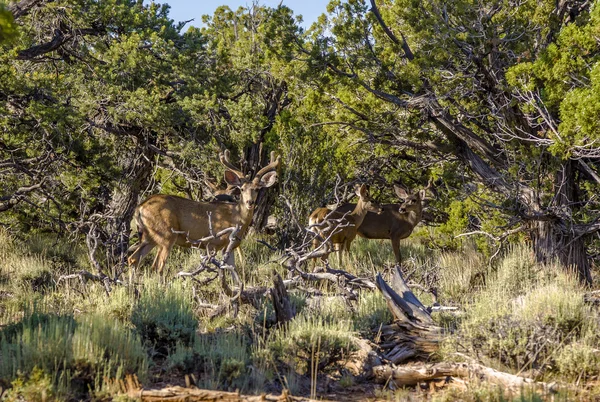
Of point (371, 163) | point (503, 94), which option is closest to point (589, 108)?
point (503, 94)

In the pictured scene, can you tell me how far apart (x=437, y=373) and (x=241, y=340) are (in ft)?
6.91

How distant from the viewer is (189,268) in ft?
39.2

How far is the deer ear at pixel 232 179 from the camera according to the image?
12.7m

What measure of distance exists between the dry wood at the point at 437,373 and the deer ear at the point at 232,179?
607 centimetres

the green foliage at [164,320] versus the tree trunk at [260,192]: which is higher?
the tree trunk at [260,192]

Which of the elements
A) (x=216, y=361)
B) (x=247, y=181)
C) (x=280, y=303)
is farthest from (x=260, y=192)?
(x=216, y=361)

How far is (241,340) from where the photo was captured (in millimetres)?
7891

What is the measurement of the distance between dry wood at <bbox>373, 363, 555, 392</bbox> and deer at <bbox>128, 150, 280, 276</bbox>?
17.1ft

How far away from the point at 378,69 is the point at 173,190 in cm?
597

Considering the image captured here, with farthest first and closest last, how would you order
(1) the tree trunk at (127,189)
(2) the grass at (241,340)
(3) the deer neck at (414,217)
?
1. (3) the deer neck at (414,217)
2. (1) the tree trunk at (127,189)
3. (2) the grass at (241,340)

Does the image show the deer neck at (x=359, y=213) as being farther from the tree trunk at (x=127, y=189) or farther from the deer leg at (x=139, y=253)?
the deer leg at (x=139, y=253)

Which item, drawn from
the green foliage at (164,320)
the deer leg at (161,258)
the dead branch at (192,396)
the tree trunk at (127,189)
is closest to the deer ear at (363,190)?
the tree trunk at (127,189)

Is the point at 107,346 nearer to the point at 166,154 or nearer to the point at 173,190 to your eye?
the point at 166,154

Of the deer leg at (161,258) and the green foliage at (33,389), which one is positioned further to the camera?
the deer leg at (161,258)
